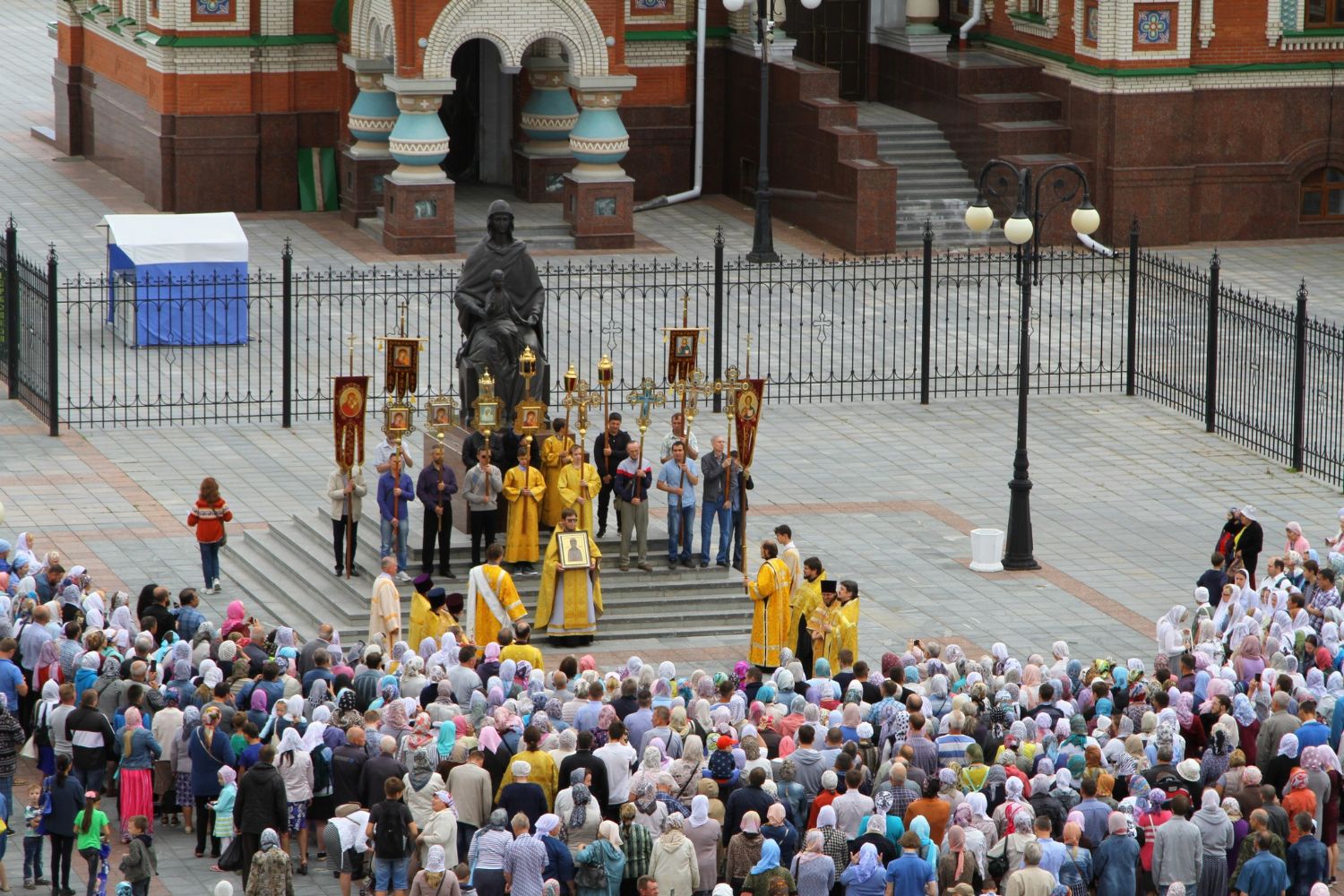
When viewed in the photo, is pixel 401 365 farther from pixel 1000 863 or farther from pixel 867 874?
pixel 1000 863

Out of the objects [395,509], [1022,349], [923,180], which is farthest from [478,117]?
[395,509]

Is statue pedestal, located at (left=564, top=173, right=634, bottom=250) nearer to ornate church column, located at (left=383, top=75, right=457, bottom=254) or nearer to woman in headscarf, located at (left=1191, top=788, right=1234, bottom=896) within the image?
ornate church column, located at (left=383, top=75, right=457, bottom=254)

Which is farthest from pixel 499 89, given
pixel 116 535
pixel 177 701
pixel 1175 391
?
pixel 177 701

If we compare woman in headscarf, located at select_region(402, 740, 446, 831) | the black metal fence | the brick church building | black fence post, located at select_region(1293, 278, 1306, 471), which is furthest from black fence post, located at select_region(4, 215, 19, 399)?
black fence post, located at select_region(1293, 278, 1306, 471)

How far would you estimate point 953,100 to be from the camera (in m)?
41.4

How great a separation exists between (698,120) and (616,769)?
2539 centimetres

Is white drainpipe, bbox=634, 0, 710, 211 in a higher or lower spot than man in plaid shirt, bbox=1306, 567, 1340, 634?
higher

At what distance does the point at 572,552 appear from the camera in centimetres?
→ 2306

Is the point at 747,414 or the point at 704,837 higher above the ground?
the point at 747,414

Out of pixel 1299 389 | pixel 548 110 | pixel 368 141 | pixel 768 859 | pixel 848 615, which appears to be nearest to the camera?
pixel 768 859

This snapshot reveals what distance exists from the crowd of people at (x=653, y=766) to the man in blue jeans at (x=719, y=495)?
408cm

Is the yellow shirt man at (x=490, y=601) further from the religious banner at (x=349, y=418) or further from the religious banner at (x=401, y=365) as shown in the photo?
the religious banner at (x=401, y=365)

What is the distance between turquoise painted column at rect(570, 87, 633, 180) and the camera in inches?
1550

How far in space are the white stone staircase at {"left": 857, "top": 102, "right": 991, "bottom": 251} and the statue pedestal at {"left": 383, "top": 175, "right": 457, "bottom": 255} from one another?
6670 mm
